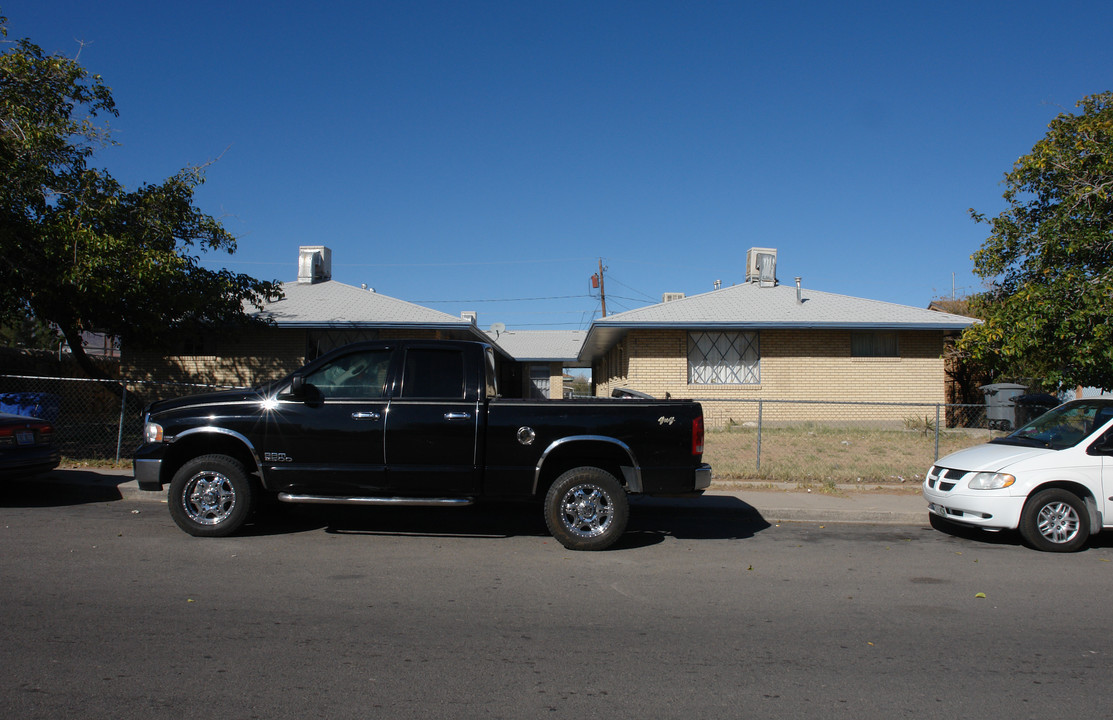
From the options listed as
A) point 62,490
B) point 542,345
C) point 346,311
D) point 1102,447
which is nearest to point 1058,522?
point 1102,447

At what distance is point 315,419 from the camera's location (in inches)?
289

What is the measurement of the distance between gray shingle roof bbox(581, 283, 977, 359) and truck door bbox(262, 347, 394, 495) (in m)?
12.5

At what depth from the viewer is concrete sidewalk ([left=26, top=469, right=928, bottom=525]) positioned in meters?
9.37

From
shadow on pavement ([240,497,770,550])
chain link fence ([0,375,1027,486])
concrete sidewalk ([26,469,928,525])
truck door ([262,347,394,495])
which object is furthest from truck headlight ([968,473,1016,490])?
truck door ([262,347,394,495])

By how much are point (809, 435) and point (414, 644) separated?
45.0 feet

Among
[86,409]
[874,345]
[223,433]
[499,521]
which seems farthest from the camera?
[874,345]

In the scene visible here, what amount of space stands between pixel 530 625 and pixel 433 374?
3.17 metres

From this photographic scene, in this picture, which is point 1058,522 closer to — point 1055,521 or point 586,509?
point 1055,521

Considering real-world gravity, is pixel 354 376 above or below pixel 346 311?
below

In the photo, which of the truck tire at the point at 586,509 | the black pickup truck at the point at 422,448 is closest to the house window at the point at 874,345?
the black pickup truck at the point at 422,448

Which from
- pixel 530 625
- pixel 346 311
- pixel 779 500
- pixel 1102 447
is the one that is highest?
pixel 346 311

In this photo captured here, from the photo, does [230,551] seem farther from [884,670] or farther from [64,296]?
[64,296]

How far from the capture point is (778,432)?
1733 cm

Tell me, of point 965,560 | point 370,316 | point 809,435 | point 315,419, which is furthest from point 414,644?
point 370,316
